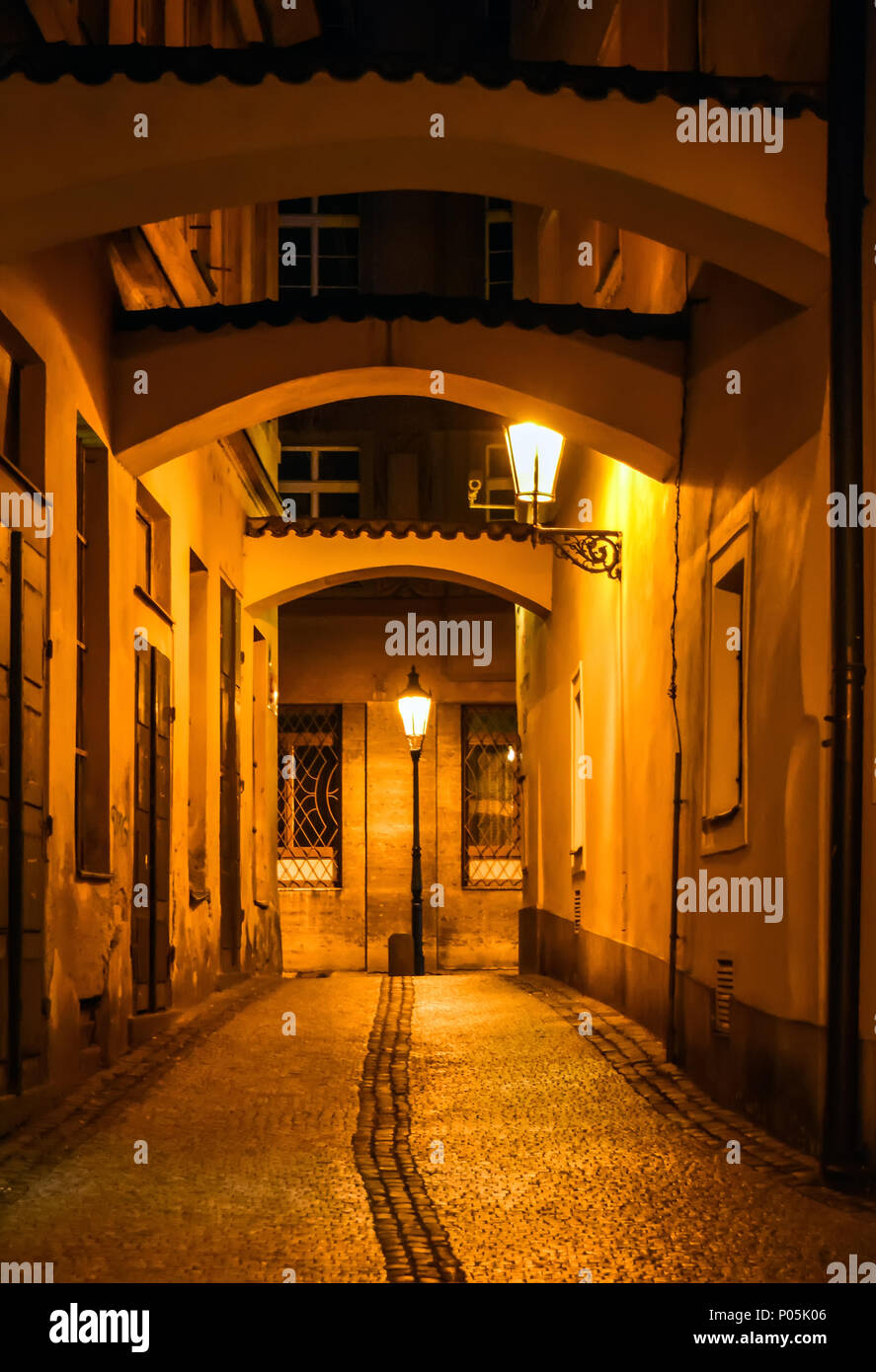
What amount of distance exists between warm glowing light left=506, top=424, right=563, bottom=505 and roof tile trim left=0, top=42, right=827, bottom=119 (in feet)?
15.6

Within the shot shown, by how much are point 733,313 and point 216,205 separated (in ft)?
8.91

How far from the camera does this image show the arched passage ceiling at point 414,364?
10.0 meters

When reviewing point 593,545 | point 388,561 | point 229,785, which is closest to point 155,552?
point 593,545

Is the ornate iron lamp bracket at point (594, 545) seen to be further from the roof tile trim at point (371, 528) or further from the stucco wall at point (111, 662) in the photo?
the roof tile trim at point (371, 528)

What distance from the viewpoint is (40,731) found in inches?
333

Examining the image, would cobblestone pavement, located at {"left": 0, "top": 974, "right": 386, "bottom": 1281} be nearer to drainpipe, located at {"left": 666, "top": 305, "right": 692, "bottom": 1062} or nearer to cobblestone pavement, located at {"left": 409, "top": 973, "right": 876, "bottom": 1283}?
cobblestone pavement, located at {"left": 409, "top": 973, "right": 876, "bottom": 1283}

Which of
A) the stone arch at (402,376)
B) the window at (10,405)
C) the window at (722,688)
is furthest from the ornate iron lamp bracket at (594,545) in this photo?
the window at (10,405)

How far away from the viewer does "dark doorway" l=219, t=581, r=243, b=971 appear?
15.5 m

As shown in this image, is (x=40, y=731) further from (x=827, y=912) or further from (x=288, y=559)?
(x=288, y=559)

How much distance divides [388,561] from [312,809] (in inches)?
327

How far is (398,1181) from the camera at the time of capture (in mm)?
6578

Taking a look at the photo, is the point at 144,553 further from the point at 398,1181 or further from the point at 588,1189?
the point at 588,1189

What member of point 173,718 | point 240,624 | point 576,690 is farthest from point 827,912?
point 240,624
